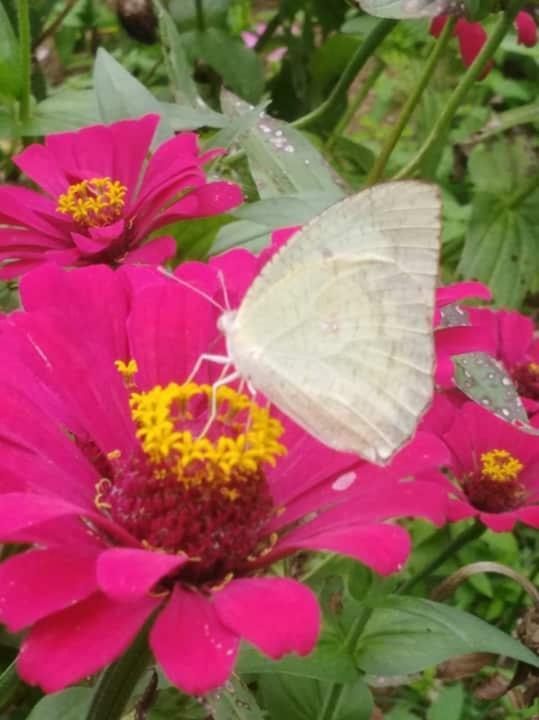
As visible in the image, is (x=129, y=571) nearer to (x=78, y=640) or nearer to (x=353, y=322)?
(x=78, y=640)

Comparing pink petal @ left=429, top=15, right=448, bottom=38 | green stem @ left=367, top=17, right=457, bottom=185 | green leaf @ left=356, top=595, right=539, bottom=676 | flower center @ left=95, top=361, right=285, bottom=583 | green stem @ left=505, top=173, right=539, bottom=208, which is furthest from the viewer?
green stem @ left=505, top=173, right=539, bottom=208

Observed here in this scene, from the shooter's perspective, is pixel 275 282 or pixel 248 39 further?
pixel 248 39

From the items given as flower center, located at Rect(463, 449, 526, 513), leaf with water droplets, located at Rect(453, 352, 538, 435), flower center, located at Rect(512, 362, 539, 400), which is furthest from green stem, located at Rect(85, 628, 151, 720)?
flower center, located at Rect(512, 362, 539, 400)

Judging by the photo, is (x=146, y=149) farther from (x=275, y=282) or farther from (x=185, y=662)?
(x=185, y=662)

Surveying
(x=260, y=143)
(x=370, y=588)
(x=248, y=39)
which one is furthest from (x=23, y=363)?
(x=248, y=39)

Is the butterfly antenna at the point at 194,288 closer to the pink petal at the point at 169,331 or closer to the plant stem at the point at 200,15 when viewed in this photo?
the pink petal at the point at 169,331

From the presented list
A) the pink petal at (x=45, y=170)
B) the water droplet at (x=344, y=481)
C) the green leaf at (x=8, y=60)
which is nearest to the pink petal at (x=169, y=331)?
the water droplet at (x=344, y=481)

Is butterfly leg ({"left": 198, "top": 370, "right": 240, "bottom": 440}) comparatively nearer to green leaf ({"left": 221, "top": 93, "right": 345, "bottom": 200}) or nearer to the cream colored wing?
the cream colored wing
